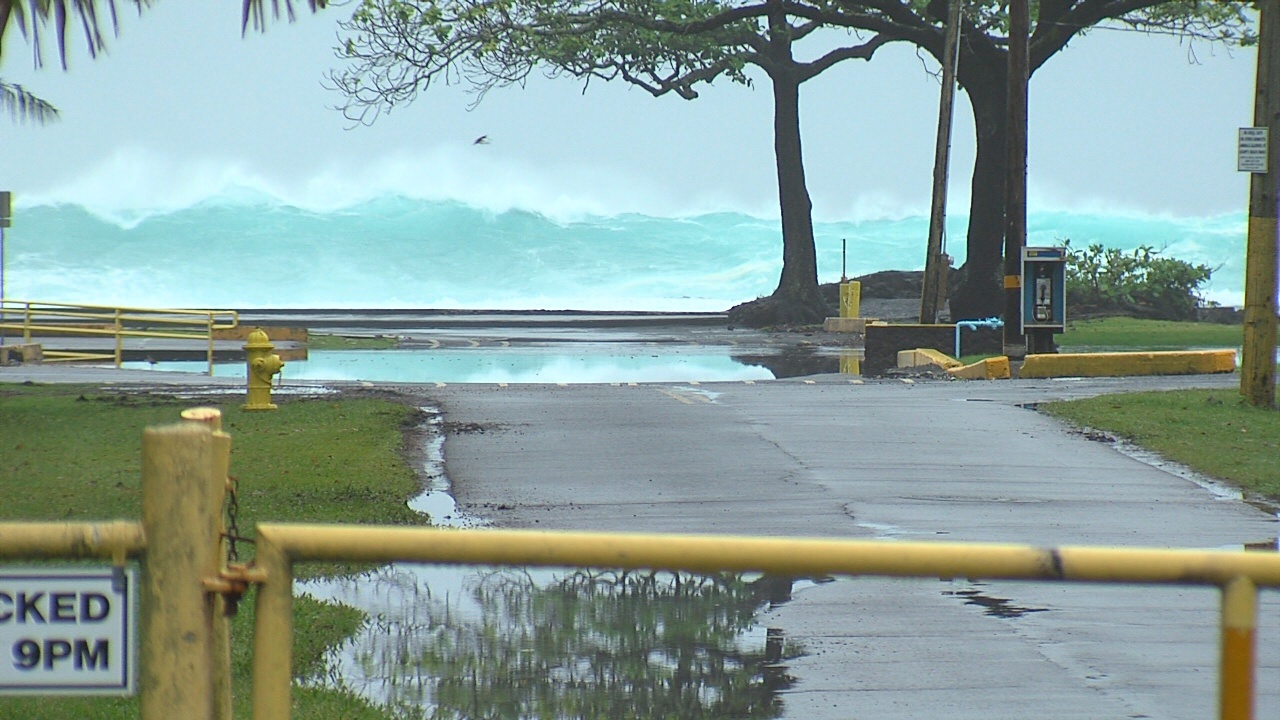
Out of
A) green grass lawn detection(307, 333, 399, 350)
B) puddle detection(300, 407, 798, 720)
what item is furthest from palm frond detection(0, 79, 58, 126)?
puddle detection(300, 407, 798, 720)

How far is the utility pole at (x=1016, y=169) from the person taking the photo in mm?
26297

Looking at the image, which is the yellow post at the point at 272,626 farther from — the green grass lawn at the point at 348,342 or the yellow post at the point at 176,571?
the green grass lawn at the point at 348,342

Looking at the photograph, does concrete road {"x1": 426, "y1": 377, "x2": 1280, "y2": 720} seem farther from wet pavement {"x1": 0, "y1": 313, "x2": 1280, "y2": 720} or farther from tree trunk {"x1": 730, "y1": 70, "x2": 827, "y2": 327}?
tree trunk {"x1": 730, "y1": 70, "x2": 827, "y2": 327}

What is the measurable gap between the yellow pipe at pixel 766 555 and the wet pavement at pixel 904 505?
3.09m

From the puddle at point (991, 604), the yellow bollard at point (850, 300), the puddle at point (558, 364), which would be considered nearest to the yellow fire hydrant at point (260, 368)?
the puddle at point (558, 364)

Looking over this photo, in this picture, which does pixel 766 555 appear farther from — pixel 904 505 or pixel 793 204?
pixel 793 204

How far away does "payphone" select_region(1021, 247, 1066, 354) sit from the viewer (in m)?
26.5

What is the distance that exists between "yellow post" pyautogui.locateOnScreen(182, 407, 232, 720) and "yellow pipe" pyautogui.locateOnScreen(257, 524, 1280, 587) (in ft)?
0.38

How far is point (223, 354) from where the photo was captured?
109 feet

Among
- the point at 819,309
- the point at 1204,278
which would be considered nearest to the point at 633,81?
the point at 819,309

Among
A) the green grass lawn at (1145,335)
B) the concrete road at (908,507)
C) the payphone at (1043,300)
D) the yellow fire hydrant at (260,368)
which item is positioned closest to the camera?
the concrete road at (908,507)

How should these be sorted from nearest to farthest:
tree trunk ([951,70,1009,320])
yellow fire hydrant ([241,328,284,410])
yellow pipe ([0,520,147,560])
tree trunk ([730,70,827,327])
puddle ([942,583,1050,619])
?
yellow pipe ([0,520,147,560]) → puddle ([942,583,1050,619]) → yellow fire hydrant ([241,328,284,410]) → tree trunk ([951,70,1009,320]) → tree trunk ([730,70,827,327])

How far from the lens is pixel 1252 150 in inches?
669

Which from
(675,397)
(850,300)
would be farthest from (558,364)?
(850,300)
